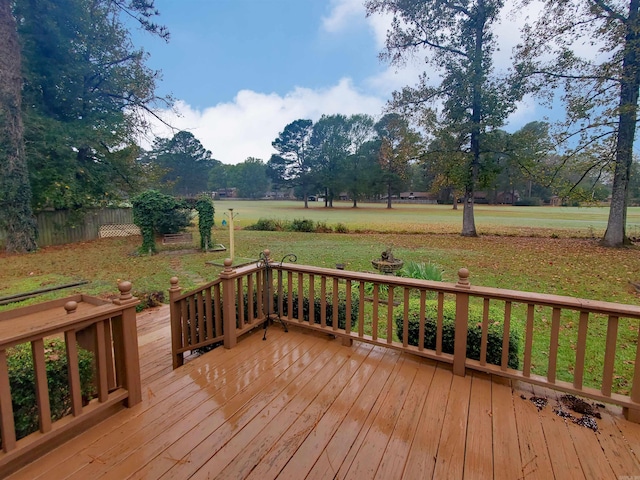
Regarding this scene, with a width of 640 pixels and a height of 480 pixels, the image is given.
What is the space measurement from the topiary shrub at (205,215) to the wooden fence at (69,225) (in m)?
4.95

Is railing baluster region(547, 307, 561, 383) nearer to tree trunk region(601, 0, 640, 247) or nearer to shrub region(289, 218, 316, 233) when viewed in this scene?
tree trunk region(601, 0, 640, 247)

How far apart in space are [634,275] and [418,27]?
10.8 metres

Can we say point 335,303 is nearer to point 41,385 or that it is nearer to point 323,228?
point 41,385

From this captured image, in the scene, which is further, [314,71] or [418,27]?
[314,71]

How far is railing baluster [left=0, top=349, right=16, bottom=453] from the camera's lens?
1.31m

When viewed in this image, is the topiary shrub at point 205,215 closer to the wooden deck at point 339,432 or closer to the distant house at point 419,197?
the wooden deck at point 339,432

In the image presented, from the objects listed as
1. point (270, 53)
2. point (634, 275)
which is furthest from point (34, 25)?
point (634, 275)

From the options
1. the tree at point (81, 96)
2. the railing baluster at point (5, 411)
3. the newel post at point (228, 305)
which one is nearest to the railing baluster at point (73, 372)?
the railing baluster at point (5, 411)

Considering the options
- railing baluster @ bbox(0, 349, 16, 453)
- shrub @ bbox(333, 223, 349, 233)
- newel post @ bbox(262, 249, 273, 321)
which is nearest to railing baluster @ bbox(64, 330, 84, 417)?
railing baluster @ bbox(0, 349, 16, 453)

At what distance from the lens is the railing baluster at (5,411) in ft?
4.28

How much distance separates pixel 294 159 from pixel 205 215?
2401 cm

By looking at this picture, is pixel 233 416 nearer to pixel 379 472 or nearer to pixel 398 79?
pixel 379 472

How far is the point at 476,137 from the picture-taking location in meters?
11.7

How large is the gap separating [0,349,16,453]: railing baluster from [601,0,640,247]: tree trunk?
1197cm
